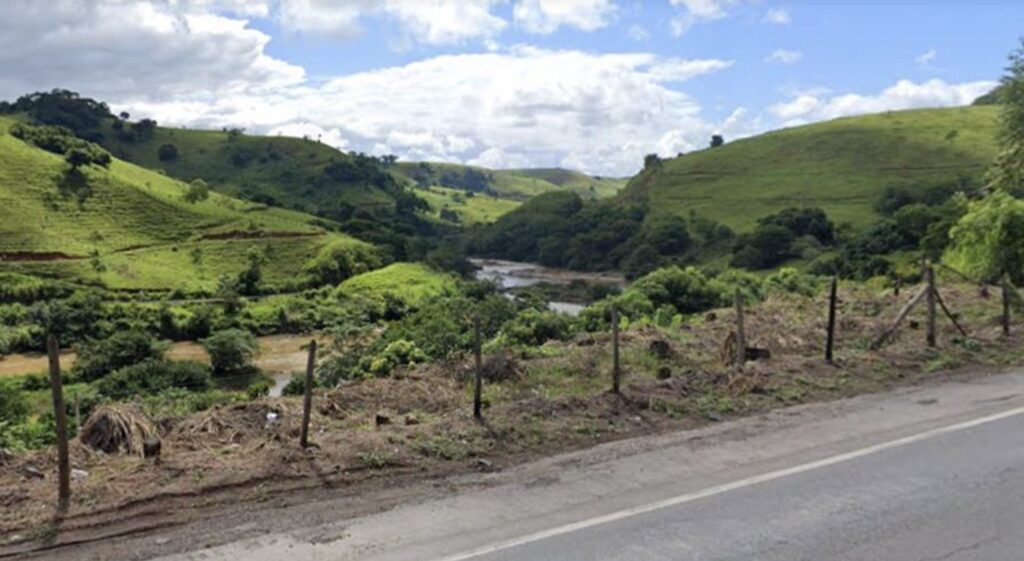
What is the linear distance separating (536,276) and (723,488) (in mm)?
120696

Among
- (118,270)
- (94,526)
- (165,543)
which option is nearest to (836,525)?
(165,543)

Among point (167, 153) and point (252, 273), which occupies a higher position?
point (167, 153)

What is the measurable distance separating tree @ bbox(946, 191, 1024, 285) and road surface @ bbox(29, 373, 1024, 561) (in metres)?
14.6

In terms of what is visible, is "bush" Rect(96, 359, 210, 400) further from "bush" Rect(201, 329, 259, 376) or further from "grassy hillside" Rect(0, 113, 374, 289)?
"grassy hillside" Rect(0, 113, 374, 289)

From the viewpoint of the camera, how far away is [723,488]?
7848 mm

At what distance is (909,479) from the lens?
8.03m

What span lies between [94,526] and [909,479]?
25.0 ft

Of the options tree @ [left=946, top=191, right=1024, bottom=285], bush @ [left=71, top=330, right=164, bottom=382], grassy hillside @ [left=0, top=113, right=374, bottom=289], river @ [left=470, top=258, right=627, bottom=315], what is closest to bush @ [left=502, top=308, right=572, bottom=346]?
tree @ [left=946, top=191, right=1024, bottom=285]

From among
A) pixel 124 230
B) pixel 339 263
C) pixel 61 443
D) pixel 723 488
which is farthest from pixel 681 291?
pixel 124 230

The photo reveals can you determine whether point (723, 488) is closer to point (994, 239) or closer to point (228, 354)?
point (994, 239)

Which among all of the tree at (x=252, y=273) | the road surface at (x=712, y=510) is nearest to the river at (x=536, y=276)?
the tree at (x=252, y=273)

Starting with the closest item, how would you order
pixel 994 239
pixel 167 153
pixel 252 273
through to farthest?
pixel 994 239 → pixel 252 273 → pixel 167 153

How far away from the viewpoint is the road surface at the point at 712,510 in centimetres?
645

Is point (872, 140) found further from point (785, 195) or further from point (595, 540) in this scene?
point (595, 540)
